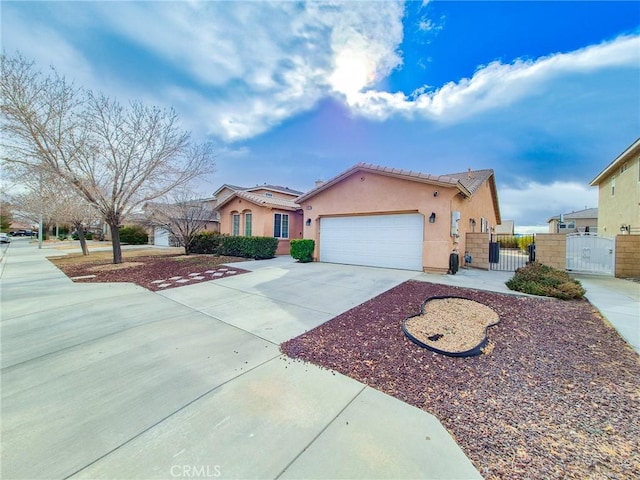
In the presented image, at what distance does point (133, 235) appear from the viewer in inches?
1161

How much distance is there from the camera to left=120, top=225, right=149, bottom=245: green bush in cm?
2928

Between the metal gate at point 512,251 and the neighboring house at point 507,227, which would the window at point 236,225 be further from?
the neighboring house at point 507,227

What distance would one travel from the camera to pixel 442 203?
9.63 meters

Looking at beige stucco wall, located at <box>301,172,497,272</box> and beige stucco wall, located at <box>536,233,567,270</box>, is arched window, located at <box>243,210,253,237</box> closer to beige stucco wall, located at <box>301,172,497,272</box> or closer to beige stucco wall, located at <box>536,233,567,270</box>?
beige stucco wall, located at <box>301,172,497,272</box>

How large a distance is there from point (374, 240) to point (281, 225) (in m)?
7.50

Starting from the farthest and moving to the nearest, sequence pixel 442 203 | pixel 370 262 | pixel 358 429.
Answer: pixel 370 262 < pixel 442 203 < pixel 358 429

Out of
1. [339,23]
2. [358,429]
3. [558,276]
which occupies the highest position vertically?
[339,23]

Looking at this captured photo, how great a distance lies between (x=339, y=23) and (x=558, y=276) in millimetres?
11038

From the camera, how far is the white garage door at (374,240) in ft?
34.3

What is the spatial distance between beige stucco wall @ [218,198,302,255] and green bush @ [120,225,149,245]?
1768cm

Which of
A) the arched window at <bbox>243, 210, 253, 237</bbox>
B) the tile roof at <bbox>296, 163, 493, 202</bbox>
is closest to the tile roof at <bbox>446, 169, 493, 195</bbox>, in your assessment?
the tile roof at <bbox>296, 163, 493, 202</bbox>

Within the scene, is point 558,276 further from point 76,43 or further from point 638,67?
point 76,43

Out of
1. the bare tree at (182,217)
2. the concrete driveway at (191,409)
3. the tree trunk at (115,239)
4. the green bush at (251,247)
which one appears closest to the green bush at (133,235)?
the bare tree at (182,217)

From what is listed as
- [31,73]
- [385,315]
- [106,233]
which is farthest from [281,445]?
[106,233]
